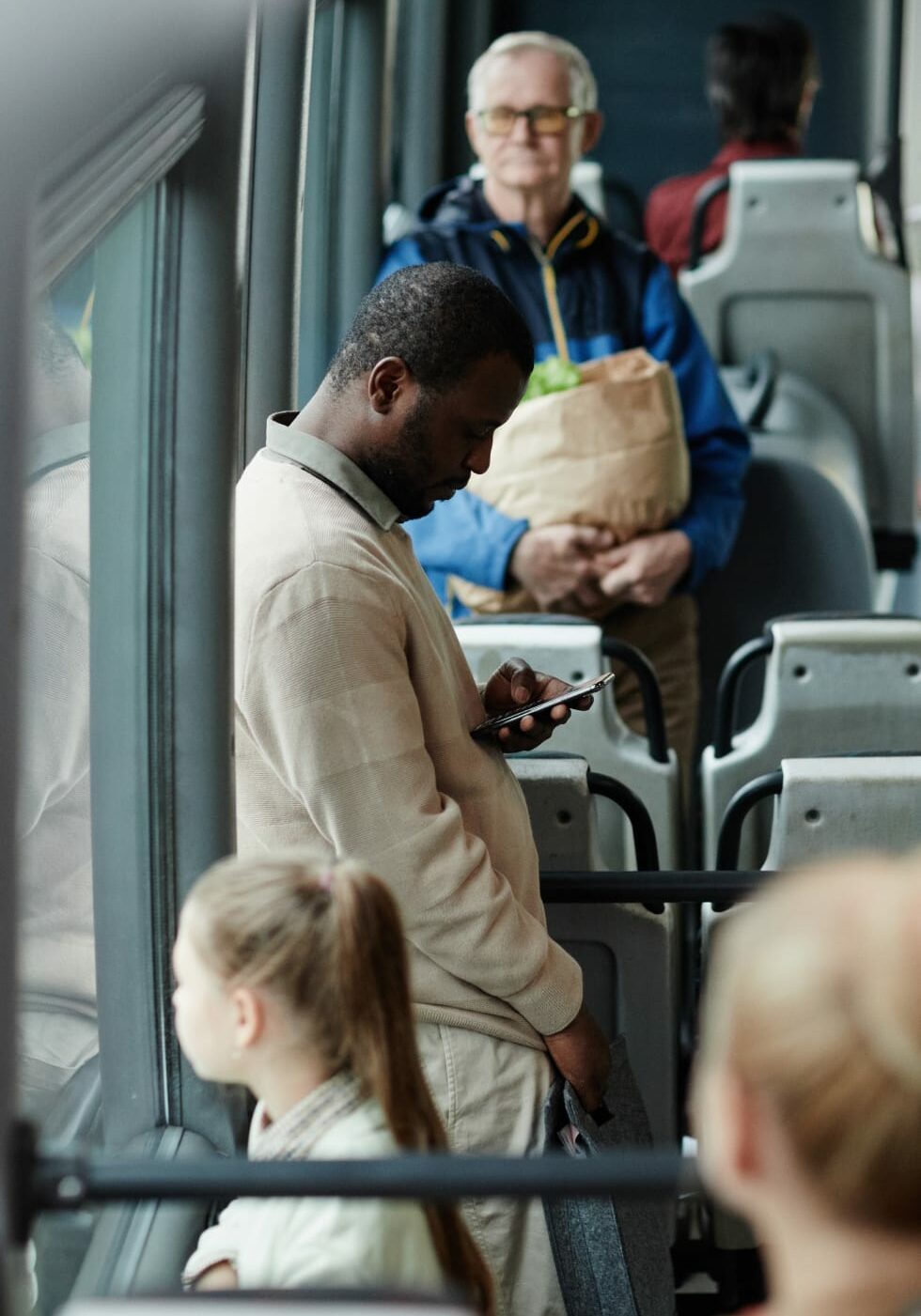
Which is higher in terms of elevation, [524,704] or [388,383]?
[388,383]

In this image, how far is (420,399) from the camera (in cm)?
199

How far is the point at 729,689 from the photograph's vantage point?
2.99 metres

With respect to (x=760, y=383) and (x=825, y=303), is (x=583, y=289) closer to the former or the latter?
(x=760, y=383)

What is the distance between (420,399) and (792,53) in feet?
12.7

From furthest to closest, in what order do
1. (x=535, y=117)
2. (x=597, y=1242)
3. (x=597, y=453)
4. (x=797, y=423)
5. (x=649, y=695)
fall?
(x=797, y=423), (x=535, y=117), (x=597, y=453), (x=649, y=695), (x=597, y=1242)

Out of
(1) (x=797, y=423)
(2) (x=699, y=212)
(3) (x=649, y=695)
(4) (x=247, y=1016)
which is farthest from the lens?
(2) (x=699, y=212)

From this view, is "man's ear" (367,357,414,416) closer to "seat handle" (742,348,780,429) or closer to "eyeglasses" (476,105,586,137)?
"eyeglasses" (476,105,586,137)

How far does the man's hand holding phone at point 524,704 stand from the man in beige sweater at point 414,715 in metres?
0.02

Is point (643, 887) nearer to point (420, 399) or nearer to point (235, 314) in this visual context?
point (420, 399)

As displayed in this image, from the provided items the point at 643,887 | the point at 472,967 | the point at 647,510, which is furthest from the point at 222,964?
the point at 647,510

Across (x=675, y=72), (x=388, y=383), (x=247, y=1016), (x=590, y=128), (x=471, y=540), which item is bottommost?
(x=471, y=540)

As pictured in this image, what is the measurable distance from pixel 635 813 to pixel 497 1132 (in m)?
0.65

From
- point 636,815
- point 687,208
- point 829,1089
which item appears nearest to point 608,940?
point 636,815

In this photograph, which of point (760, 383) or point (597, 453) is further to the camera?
point (760, 383)
